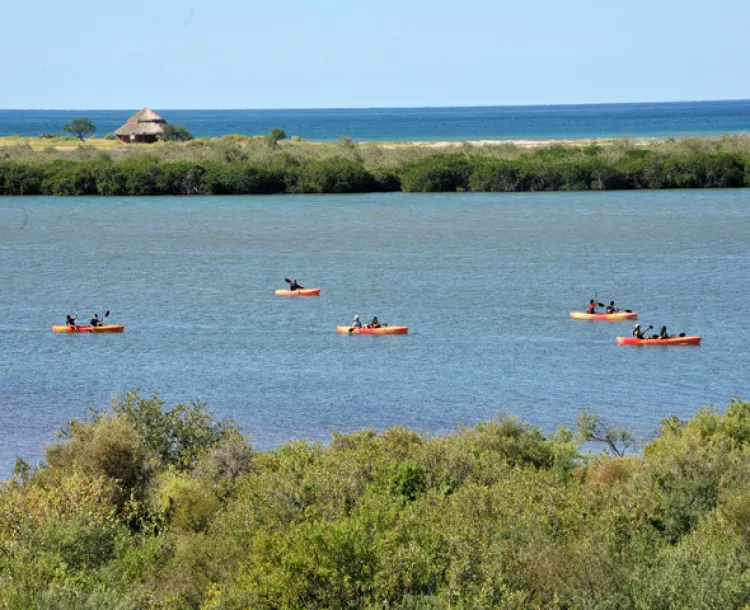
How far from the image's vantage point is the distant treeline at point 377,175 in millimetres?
100250

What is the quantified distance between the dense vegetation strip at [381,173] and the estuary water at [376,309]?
24.4ft

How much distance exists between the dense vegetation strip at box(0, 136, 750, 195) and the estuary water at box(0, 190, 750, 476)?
7431 millimetres

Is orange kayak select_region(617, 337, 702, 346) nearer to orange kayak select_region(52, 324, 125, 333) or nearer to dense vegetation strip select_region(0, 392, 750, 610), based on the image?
dense vegetation strip select_region(0, 392, 750, 610)

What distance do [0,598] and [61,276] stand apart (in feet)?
165

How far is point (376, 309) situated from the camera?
54.9 meters

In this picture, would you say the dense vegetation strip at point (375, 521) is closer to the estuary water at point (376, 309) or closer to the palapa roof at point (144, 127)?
the estuary water at point (376, 309)

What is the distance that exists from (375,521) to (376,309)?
36.2 m

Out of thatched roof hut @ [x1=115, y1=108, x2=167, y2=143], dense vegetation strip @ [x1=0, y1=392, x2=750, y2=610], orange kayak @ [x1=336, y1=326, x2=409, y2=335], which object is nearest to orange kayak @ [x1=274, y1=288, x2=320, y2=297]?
orange kayak @ [x1=336, y1=326, x2=409, y2=335]

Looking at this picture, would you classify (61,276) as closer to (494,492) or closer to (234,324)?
(234,324)

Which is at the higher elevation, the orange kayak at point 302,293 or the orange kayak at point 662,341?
the orange kayak at point 662,341

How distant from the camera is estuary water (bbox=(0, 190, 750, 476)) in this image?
39.3m

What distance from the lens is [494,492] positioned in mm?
21625

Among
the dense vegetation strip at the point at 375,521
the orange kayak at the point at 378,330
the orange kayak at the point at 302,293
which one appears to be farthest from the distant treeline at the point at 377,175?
the dense vegetation strip at the point at 375,521

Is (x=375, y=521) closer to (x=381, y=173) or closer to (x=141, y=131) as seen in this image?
(x=381, y=173)
